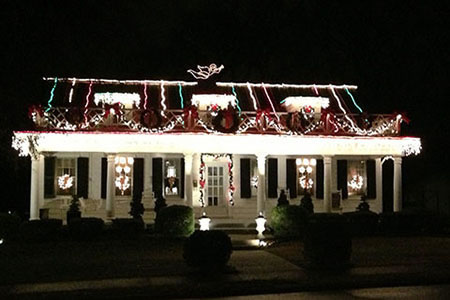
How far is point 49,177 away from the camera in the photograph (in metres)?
24.7

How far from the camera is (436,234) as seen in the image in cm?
2397

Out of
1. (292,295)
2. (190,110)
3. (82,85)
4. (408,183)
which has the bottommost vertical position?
(292,295)

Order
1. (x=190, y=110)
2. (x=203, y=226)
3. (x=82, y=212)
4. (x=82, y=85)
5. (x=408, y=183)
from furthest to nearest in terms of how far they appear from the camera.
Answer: (x=408, y=183) → (x=82, y=85) → (x=82, y=212) → (x=190, y=110) → (x=203, y=226)

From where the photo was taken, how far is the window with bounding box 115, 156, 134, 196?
25.4m

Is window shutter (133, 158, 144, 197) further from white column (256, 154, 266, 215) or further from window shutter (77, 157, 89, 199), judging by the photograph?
white column (256, 154, 266, 215)

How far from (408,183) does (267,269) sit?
74.0 feet

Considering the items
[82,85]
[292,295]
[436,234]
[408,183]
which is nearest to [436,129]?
[408,183]

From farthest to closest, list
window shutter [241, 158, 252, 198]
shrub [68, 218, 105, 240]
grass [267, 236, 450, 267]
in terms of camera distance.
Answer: window shutter [241, 158, 252, 198], shrub [68, 218, 105, 240], grass [267, 236, 450, 267]

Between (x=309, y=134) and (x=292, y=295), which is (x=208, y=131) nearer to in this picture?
(x=309, y=134)

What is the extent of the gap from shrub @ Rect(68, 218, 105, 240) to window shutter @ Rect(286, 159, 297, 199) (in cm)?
898

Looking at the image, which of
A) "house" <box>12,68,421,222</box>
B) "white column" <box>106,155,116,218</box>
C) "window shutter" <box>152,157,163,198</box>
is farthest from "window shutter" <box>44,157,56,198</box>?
"window shutter" <box>152,157,163,198</box>

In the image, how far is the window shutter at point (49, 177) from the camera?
2461cm

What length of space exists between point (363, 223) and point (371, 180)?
3829mm

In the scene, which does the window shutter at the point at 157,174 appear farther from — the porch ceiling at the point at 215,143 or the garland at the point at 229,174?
the porch ceiling at the point at 215,143
